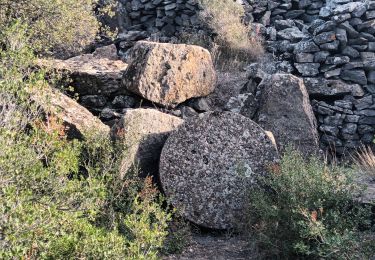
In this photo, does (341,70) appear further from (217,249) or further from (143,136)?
(217,249)

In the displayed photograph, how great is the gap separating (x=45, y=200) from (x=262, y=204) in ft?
7.17

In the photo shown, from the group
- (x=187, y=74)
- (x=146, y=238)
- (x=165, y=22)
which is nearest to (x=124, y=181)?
(x=146, y=238)

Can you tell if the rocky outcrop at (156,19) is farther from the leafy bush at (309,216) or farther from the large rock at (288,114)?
the leafy bush at (309,216)

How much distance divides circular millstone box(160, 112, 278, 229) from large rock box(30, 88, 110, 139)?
0.87 metres

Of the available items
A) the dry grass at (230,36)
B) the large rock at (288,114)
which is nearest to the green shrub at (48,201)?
the large rock at (288,114)

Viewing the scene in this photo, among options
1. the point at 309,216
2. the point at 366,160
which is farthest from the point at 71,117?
the point at 366,160

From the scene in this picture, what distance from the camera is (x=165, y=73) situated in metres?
7.27

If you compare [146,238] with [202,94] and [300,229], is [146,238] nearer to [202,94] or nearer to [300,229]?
[300,229]

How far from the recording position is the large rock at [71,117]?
5516 mm

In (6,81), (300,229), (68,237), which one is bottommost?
(300,229)

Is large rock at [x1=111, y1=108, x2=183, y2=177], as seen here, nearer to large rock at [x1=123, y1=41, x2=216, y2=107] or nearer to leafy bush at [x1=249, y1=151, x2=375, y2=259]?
large rock at [x1=123, y1=41, x2=216, y2=107]

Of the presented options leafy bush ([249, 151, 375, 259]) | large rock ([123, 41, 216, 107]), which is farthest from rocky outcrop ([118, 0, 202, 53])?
leafy bush ([249, 151, 375, 259])

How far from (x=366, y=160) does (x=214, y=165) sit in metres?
2.88

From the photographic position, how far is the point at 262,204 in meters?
5.01
